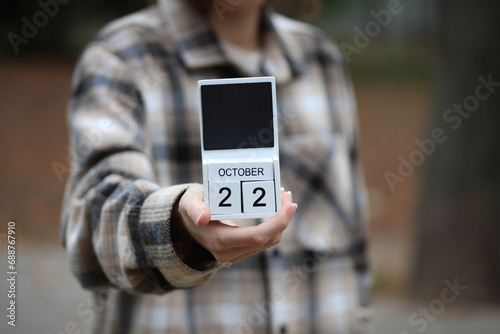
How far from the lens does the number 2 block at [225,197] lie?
61.5 inches

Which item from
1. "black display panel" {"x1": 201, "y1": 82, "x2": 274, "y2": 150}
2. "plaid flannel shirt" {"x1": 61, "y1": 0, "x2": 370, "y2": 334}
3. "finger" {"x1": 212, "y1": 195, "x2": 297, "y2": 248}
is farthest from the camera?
"plaid flannel shirt" {"x1": 61, "y1": 0, "x2": 370, "y2": 334}

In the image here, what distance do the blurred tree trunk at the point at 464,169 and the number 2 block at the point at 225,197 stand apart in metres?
4.82

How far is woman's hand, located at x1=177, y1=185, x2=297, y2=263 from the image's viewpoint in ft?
4.91

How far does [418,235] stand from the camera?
6.43 m

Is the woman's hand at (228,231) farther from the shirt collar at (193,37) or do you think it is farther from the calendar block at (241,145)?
the shirt collar at (193,37)

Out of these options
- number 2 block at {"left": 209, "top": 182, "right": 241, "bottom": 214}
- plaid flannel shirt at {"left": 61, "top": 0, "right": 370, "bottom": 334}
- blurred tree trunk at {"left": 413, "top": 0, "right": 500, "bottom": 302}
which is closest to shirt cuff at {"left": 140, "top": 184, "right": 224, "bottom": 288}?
plaid flannel shirt at {"left": 61, "top": 0, "right": 370, "bottom": 334}

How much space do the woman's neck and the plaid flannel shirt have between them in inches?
2.8

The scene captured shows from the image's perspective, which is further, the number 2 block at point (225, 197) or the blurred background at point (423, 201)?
the blurred background at point (423, 201)

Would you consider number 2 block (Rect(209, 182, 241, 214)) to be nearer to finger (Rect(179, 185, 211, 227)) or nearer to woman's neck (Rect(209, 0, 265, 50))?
finger (Rect(179, 185, 211, 227))

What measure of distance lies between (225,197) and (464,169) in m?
5.05

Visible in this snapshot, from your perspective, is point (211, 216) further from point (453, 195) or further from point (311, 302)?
point (453, 195)

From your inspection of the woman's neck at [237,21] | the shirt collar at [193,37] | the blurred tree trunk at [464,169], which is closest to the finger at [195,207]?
the shirt collar at [193,37]

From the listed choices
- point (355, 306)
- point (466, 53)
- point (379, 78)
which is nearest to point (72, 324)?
point (355, 306)

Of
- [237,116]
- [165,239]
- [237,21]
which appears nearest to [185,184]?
[165,239]
